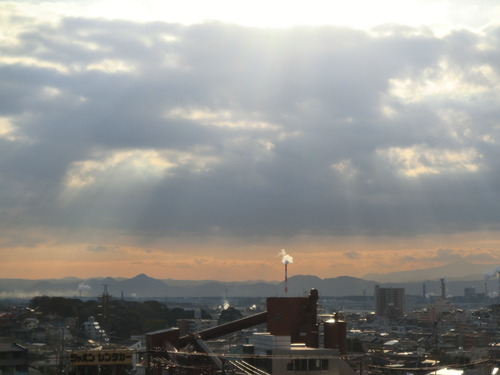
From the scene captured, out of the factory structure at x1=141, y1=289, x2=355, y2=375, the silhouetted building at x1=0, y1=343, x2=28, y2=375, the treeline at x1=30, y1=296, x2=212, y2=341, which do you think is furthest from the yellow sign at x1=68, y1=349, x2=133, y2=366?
the treeline at x1=30, y1=296, x2=212, y2=341

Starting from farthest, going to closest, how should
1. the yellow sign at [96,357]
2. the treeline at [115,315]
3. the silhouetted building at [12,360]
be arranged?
the treeline at [115,315] < the silhouetted building at [12,360] < the yellow sign at [96,357]

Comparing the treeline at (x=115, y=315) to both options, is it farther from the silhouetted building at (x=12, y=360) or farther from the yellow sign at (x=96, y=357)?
the yellow sign at (x=96, y=357)

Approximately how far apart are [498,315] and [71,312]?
346 ft

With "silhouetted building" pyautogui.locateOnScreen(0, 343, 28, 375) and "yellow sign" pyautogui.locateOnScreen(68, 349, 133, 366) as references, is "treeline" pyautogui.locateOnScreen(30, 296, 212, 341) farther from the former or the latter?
"yellow sign" pyautogui.locateOnScreen(68, 349, 133, 366)

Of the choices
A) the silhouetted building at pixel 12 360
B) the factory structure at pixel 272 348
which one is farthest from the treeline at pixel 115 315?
the factory structure at pixel 272 348

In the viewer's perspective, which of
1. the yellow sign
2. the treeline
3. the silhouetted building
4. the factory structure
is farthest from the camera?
the treeline

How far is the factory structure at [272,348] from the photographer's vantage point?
160 ft

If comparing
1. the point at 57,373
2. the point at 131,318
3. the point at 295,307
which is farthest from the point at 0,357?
the point at 131,318

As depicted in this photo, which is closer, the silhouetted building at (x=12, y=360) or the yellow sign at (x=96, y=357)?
the yellow sign at (x=96, y=357)

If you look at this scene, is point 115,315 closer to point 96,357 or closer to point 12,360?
point 12,360

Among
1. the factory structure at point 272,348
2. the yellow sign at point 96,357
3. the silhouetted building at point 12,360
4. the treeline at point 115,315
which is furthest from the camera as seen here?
the treeline at point 115,315

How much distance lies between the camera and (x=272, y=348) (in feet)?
167

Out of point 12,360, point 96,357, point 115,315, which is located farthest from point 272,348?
point 115,315

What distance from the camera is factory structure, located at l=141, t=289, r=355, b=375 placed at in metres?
48.7
